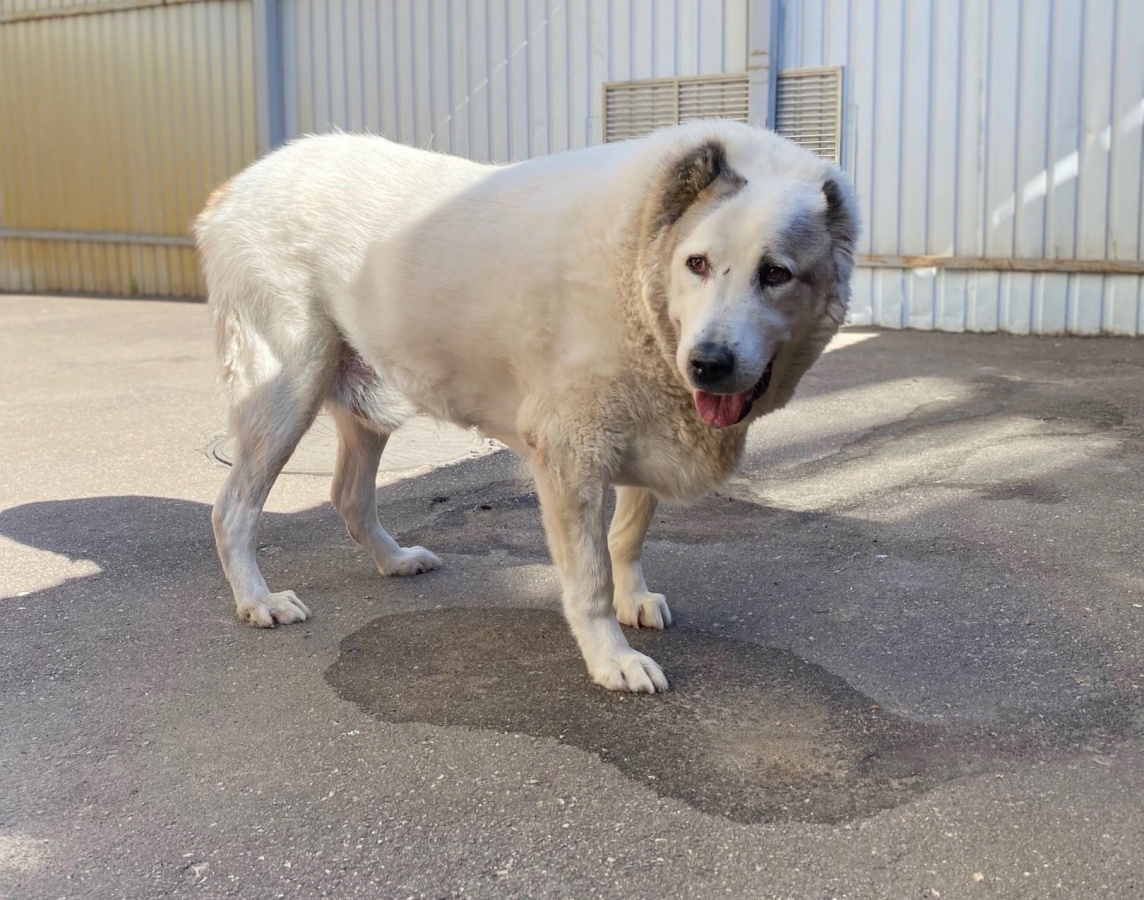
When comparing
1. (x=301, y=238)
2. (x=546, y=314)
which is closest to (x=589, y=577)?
(x=546, y=314)

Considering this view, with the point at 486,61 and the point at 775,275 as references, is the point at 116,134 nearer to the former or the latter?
the point at 486,61

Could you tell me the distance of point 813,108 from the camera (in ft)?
33.0

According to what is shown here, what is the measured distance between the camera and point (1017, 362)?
8203mm

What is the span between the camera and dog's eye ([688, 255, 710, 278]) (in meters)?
2.95

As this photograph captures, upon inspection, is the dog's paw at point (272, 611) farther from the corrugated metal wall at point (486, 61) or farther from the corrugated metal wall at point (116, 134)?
the corrugated metal wall at point (116, 134)

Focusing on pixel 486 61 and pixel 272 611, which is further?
pixel 486 61

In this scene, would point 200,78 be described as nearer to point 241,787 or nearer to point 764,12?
point 764,12

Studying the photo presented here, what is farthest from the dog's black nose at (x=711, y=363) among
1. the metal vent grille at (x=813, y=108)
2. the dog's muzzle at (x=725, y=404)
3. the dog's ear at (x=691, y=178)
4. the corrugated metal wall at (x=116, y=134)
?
the corrugated metal wall at (x=116, y=134)

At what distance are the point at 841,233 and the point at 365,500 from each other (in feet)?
6.61

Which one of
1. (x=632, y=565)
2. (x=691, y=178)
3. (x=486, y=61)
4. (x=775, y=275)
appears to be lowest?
(x=632, y=565)

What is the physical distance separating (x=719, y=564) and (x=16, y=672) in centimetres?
228

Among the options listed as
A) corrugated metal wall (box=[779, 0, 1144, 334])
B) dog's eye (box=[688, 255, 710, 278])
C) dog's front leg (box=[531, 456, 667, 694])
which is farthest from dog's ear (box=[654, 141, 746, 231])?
corrugated metal wall (box=[779, 0, 1144, 334])

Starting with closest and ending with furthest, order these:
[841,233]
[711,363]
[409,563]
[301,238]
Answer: [711,363]
[841,233]
[301,238]
[409,563]

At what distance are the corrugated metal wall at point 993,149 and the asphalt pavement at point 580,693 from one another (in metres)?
3.66
